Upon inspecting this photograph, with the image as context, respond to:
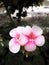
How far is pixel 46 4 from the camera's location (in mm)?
16750

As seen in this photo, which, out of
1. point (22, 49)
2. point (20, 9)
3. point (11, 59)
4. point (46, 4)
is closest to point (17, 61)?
point (11, 59)

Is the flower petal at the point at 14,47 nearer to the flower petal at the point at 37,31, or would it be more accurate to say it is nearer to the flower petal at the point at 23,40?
the flower petal at the point at 23,40

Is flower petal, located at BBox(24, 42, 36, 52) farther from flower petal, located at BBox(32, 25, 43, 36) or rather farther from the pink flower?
flower petal, located at BBox(32, 25, 43, 36)

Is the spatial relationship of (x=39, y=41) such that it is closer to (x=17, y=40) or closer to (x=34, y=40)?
(x=34, y=40)

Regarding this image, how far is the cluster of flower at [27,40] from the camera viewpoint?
1.97m

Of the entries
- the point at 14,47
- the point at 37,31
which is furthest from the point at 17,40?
the point at 37,31

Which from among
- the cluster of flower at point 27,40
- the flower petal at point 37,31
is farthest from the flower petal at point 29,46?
the flower petal at point 37,31

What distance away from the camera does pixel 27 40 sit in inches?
77.3

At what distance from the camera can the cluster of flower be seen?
1.97 metres

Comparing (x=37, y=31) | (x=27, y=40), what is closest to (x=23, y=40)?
(x=27, y=40)

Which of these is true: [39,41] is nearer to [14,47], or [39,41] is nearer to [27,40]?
[27,40]

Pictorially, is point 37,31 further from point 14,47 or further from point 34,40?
point 14,47

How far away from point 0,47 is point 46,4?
14.2 metres

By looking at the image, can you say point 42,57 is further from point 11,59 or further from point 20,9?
point 20,9
